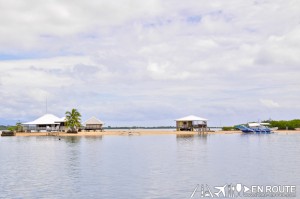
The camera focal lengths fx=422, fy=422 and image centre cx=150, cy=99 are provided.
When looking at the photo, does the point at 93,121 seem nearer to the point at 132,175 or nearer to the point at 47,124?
the point at 47,124

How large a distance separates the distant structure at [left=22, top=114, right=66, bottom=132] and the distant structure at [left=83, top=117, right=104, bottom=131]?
6.86m

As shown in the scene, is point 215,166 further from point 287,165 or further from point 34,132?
point 34,132

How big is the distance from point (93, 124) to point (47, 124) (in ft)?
44.2

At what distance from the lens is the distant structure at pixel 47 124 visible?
12381cm

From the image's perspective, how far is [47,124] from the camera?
125 metres

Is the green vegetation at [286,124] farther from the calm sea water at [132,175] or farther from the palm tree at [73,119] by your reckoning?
the calm sea water at [132,175]

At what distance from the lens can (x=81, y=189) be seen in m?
28.7

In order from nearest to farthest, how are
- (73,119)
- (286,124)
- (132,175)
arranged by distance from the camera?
(132,175)
(73,119)
(286,124)

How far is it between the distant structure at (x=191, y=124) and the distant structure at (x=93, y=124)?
23227mm

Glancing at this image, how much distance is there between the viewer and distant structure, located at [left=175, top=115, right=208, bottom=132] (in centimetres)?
12294

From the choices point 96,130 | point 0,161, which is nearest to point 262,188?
point 0,161

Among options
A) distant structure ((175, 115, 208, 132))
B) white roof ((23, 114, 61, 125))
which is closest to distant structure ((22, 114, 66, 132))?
white roof ((23, 114, 61, 125))

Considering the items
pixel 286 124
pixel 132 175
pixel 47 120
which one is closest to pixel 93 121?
pixel 47 120

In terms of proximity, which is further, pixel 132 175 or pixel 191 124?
pixel 191 124
